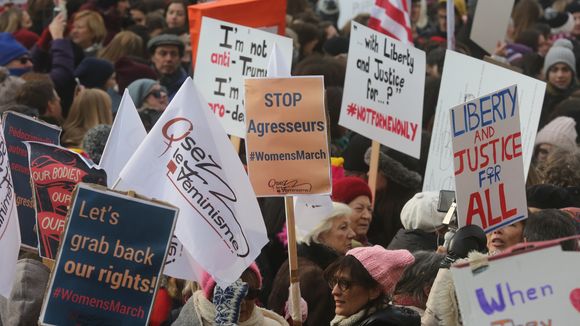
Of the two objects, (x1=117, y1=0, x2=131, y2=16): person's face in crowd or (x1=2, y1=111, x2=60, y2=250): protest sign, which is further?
(x1=117, y1=0, x2=131, y2=16): person's face in crowd

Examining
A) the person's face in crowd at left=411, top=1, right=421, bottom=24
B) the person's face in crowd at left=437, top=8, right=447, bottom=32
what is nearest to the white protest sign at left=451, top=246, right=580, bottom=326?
the person's face in crowd at left=437, top=8, right=447, bottom=32

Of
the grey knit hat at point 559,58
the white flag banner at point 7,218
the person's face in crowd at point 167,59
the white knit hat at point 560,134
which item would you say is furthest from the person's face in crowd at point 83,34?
the white flag banner at point 7,218

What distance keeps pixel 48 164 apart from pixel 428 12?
12303 millimetres

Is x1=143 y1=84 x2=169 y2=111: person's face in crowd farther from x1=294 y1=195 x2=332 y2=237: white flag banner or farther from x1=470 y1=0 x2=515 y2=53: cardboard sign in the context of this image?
x1=294 y1=195 x2=332 y2=237: white flag banner

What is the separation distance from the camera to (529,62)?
1389 centimetres

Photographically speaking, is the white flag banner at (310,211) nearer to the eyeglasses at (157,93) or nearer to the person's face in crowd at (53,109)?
the person's face in crowd at (53,109)

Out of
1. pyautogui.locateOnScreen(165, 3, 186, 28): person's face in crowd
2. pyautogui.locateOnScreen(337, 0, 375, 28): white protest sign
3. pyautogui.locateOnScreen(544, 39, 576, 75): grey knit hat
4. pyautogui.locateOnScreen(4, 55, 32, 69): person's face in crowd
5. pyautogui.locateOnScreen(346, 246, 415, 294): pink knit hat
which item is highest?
pyautogui.locateOnScreen(337, 0, 375, 28): white protest sign

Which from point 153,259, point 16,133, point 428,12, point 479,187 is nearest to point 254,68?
point 16,133

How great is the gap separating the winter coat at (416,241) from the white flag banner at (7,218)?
211 centimetres

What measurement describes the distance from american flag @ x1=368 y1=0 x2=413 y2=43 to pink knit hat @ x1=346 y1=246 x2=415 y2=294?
17.3 feet

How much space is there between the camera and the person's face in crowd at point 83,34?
14062 mm

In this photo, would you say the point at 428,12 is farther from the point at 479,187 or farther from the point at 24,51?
the point at 479,187

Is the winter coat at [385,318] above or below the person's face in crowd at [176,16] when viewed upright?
below

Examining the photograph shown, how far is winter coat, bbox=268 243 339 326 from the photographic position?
7.32m
